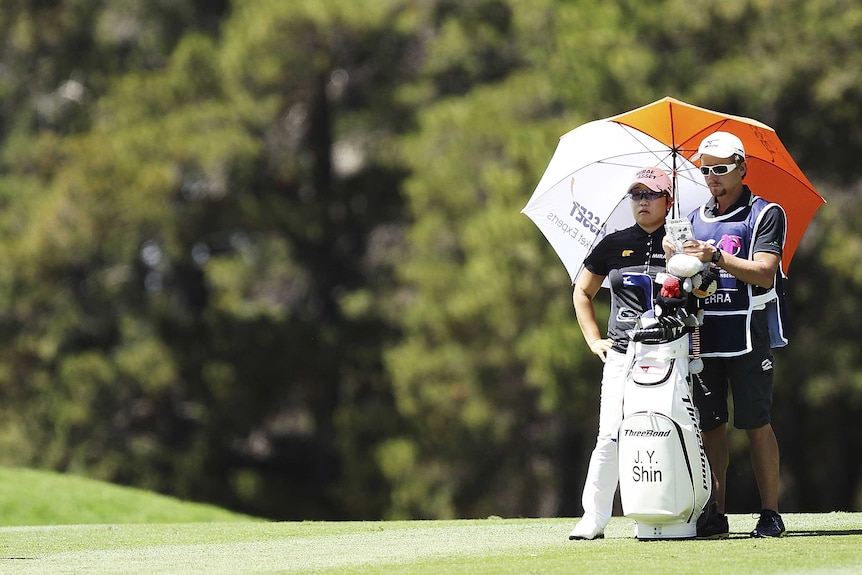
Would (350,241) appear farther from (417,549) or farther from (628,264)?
(417,549)

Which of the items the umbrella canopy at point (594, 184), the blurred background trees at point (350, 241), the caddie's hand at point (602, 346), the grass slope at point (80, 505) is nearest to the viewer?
the caddie's hand at point (602, 346)

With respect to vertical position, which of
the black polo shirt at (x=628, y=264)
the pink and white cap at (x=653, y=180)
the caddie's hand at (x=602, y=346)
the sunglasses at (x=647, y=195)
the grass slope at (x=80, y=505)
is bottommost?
the grass slope at (x=80, y=505)

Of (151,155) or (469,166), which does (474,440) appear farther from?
(151,155)

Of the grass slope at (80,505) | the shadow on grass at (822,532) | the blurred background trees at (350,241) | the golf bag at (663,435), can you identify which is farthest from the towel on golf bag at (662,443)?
the blurred background trees at (350,241)

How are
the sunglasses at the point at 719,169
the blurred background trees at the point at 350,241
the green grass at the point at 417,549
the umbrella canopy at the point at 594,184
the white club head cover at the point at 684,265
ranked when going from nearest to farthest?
the green grass at the point at 417,549 → the white club head cover at the point at 684,265 → the sunglasses at the point at 719,169 → the umbrella canopy at the point at 594,184 → the blurred background trees at the point at 350,241

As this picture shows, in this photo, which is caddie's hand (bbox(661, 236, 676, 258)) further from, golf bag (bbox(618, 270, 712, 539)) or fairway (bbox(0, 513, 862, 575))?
fairway (bbox(0, 513, 862, 575))

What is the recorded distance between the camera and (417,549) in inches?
281

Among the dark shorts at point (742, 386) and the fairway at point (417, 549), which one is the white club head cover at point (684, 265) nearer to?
the dark shorts at point (742, 386)

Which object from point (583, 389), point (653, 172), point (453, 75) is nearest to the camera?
point (653, 172)

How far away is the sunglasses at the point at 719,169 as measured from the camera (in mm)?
7168

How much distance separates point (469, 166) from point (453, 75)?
12.9ft

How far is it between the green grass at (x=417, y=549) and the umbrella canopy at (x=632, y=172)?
1.53 metres

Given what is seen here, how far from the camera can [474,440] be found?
25484 mm

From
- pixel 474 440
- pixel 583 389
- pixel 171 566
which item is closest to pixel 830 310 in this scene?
pixel 583 389
